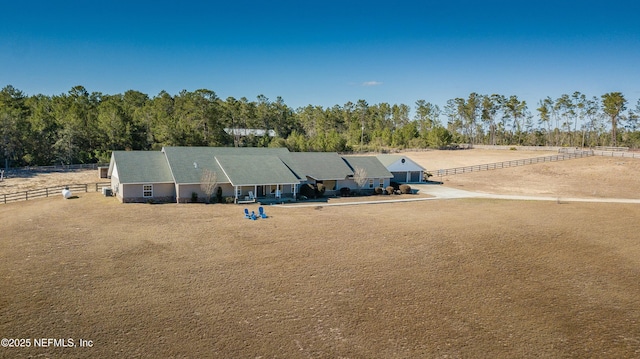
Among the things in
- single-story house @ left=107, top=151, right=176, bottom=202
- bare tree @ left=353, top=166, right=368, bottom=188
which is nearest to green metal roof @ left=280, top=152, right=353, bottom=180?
bare tree @ left=353, top=166, right=368, bottom=188

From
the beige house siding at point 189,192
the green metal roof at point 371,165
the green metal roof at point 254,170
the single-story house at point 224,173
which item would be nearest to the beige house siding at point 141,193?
the single-story house at point 224,173

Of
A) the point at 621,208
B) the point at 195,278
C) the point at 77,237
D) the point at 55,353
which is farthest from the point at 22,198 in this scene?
the point at 621,208

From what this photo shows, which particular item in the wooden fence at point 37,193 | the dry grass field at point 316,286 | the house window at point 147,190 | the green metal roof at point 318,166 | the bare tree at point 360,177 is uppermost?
the green metal roof at point 318,166

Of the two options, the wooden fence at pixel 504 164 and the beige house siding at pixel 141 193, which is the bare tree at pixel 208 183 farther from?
the wooden fence at pixel 504 164

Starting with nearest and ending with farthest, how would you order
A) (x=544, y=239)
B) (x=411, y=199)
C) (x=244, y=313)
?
1. (x=244, y=313)
2. (x=544, y=239)
3. (x=411, y=199)

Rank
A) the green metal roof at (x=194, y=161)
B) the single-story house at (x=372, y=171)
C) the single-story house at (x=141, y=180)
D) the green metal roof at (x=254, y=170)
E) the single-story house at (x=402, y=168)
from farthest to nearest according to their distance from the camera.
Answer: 1. the single-story house at (x=402, y=168)
2. the single-story house at (x=372, y=171)
3. the green metal roof at (x=254, y=170)
4. the green metal roof at (x=194, y=161)
5. the single-story house at (x=141, y=180)

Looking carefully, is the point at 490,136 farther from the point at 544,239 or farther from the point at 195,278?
the point at 195,278
